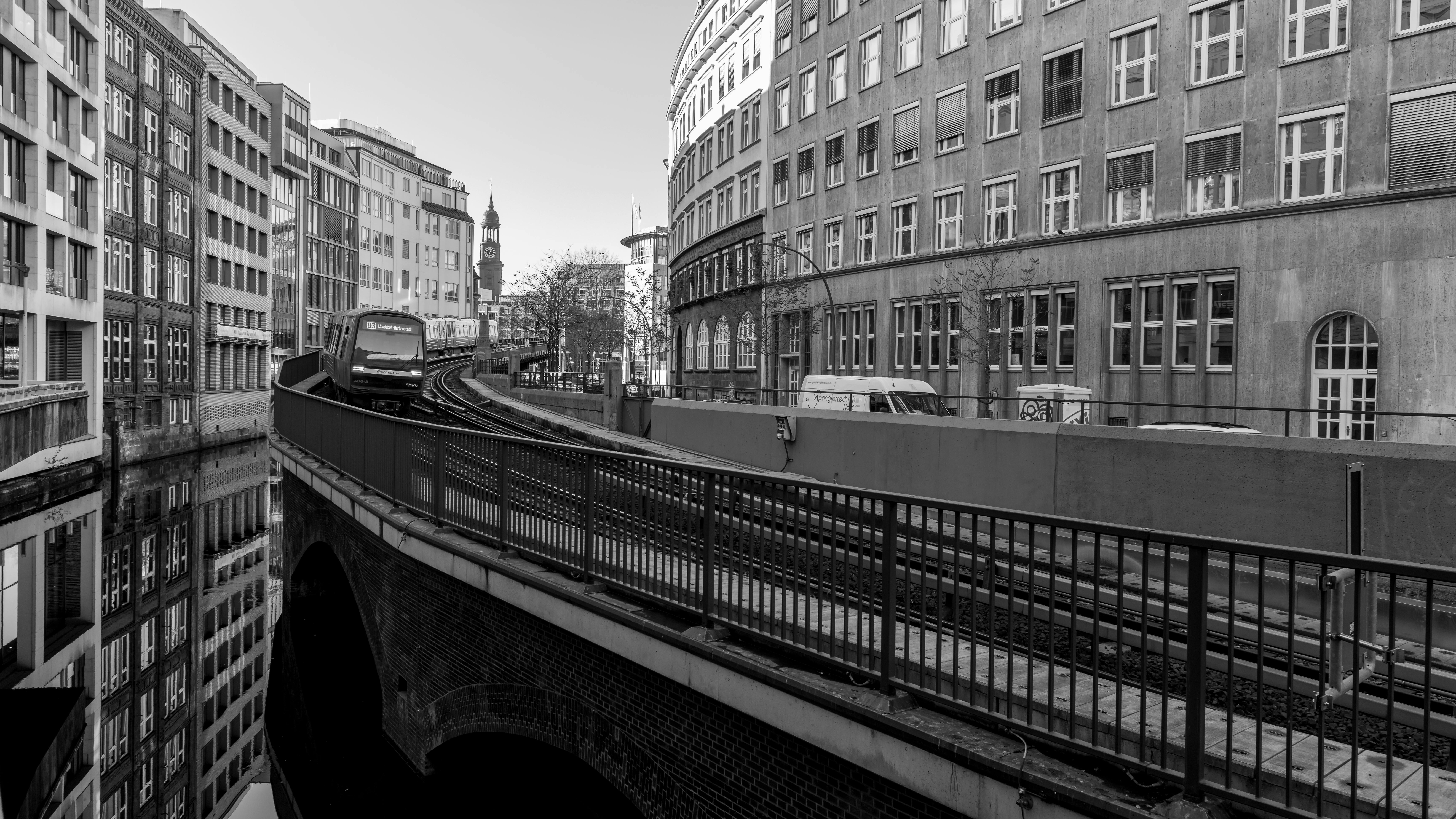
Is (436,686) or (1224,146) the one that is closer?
(436,686)

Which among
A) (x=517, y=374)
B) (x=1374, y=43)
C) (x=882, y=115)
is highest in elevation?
(x=882, y=115)

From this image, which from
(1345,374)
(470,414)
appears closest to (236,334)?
(470,414)

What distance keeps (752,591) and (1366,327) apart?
23.4 m

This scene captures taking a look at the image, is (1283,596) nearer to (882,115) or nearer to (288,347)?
(882,115)

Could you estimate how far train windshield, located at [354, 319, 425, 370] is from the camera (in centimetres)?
3538

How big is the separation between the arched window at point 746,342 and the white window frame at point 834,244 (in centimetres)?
429

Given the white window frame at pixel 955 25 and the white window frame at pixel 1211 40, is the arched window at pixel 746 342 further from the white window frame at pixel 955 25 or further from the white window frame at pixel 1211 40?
the white window frame at pixel 1211 40

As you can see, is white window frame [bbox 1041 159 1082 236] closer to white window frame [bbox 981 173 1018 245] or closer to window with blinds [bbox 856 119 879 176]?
white window frame [bbox 981 173 1018 245]

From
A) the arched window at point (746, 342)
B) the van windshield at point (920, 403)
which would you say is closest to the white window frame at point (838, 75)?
the arched window at point (746, 342)

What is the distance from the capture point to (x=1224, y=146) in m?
27.0

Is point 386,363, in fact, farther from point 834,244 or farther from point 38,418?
point 834,244

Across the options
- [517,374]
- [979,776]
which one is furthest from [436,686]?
[517,374]

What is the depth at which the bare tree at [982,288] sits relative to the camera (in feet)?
108

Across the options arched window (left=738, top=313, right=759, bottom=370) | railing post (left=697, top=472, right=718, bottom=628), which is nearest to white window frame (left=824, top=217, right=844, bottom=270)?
arched window (left=738, top=313, right=759, bottom=370)
